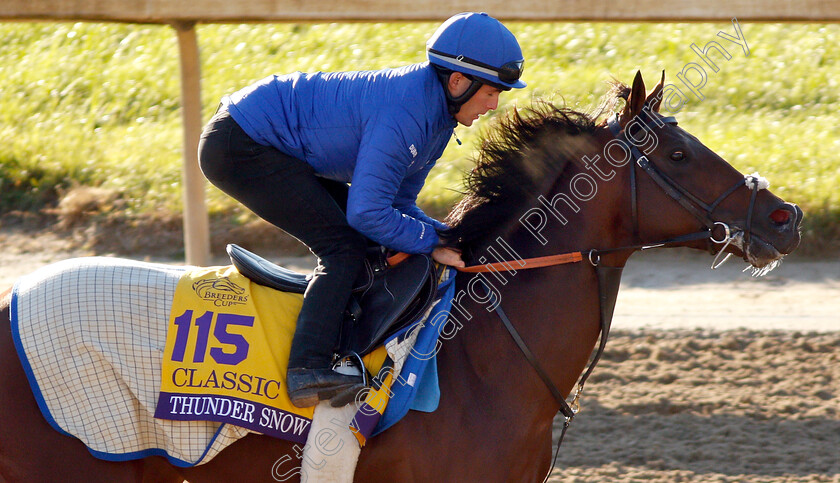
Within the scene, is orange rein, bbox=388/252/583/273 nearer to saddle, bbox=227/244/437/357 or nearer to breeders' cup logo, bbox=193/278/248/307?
saddle, bbox=227/244/437/357

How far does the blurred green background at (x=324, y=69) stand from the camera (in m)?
8.65

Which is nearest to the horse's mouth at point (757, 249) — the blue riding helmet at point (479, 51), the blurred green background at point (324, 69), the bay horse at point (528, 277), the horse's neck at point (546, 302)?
the bay horse at point (528, 277)

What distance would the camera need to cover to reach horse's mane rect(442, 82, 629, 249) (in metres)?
2.92

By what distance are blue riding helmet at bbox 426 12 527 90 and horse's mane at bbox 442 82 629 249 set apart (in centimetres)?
22

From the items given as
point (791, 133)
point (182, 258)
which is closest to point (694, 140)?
point (182, 258)

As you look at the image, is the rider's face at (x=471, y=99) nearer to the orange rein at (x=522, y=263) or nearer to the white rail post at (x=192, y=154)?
the orange rein at (x=522, y=263)

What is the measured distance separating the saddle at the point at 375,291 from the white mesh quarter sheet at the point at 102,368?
394 mm

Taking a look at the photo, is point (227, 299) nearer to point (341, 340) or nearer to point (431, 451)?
point (341, 340)

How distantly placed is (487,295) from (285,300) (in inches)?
28.4

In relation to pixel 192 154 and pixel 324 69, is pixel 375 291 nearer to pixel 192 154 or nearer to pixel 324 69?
pixel 192 154

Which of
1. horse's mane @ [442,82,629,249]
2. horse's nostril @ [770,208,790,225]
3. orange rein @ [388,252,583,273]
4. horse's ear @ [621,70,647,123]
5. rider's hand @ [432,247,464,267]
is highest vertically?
horse's ear @ [621,70,647,123]

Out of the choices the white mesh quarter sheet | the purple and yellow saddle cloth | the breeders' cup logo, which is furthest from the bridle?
the white mesh quarter sheet

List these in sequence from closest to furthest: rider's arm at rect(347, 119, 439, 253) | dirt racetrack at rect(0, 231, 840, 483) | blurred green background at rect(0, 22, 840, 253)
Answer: rider's arm at rect(347, 119, 439, 253), dirt racetrack at rect(0, 231, 840, 483), blurred green background at rect(0, 22, 840, 253)

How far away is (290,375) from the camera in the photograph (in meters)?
2.64
